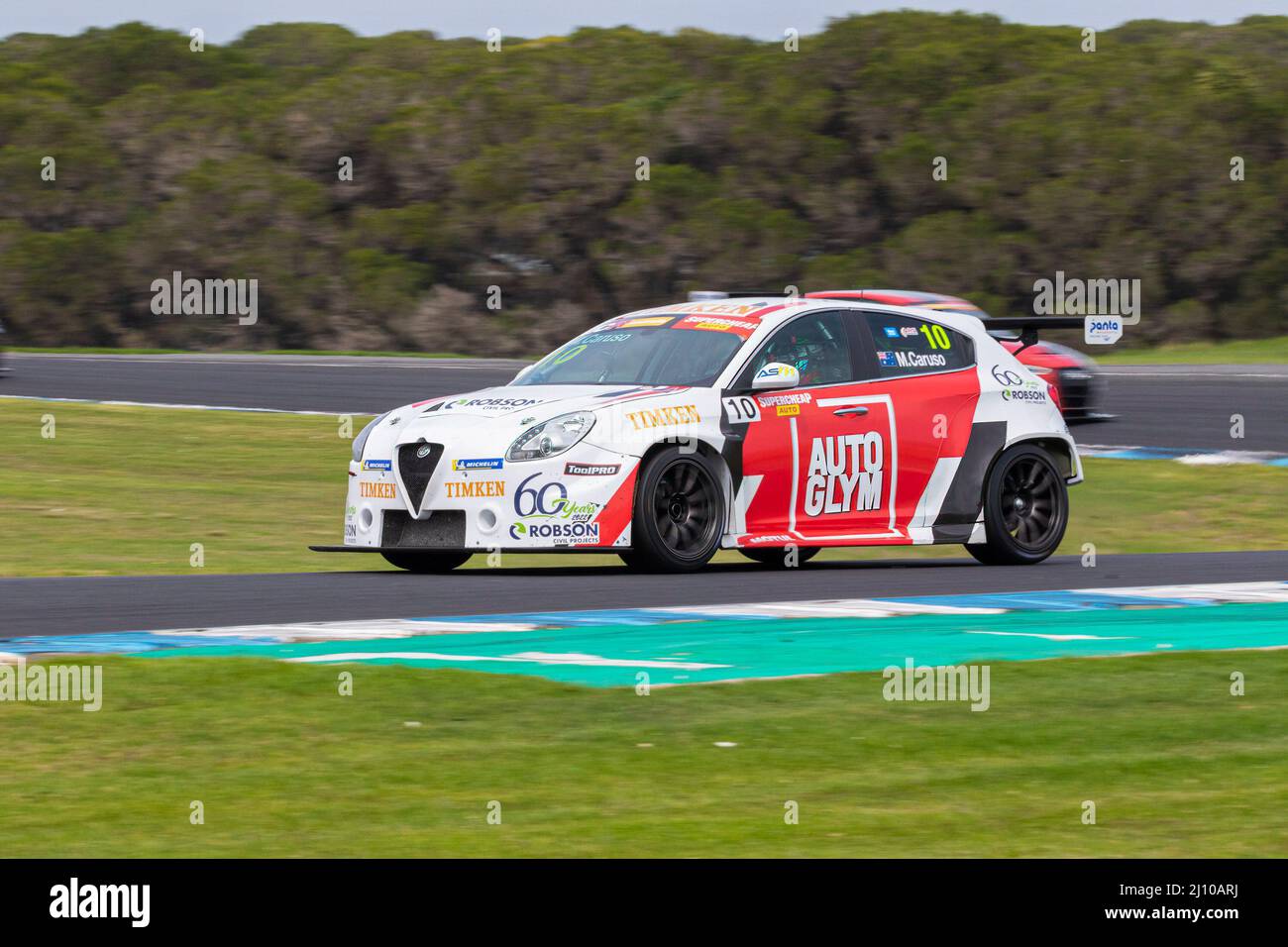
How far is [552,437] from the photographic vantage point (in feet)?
37.3

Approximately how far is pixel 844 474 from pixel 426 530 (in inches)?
98.1

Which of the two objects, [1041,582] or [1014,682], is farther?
[1041,582]

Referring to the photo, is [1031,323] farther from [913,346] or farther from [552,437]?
[552,437]

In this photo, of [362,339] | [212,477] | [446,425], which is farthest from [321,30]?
[446,425]

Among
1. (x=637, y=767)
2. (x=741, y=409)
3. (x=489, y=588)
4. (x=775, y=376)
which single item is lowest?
(x=637, y=767)

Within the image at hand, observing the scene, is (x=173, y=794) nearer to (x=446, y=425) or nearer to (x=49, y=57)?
(x=446, y=425)

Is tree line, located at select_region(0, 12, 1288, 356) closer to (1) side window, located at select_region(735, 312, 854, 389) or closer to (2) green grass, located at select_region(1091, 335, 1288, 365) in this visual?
(2) green grass, located at select_region(1091, 335, 1288, 365)

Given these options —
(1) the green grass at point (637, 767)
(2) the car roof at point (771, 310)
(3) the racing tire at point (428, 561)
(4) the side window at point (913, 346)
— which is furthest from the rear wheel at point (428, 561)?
(1) the green grass at point (637, 767)

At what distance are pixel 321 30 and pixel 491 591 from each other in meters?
78.2

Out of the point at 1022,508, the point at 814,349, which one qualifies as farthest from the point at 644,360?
the point at 1022,508

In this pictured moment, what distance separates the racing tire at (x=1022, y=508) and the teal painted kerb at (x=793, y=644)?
8.32 feet

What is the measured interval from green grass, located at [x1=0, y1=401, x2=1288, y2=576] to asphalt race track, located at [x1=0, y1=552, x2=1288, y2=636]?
5.54 ft

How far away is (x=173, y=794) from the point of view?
6090 mm
